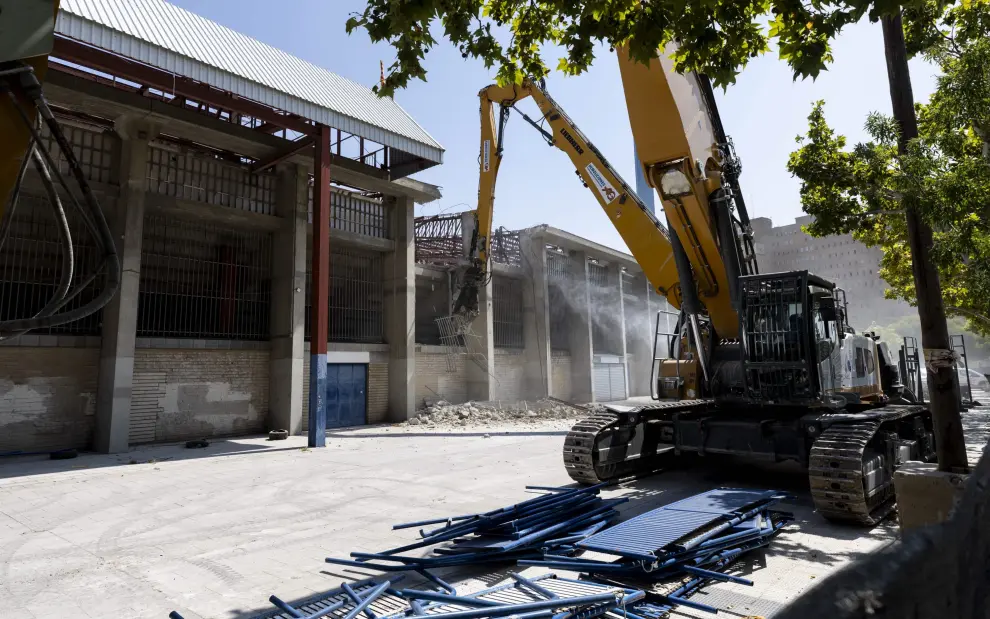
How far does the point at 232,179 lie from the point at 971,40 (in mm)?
16782

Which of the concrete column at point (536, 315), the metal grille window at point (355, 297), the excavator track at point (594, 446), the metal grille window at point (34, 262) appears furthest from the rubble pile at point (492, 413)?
the excavator track at point (594, 446)

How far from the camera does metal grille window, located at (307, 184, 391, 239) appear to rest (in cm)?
1928

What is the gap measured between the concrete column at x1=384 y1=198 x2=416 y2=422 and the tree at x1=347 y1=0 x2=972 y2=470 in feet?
48.3

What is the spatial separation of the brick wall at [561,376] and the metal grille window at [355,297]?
9809 mm

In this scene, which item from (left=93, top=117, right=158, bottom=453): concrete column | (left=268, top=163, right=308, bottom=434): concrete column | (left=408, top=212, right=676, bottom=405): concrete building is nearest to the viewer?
(left=93, top=117, right=158, bottom=453): concrete column

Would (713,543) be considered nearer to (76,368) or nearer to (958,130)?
(958,130)

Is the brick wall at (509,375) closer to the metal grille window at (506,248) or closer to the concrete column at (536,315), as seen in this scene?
the concrete column at (536,315)

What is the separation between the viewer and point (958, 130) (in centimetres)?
730

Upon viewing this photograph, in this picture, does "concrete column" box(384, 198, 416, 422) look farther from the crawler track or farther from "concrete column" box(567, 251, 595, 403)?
the crawler track

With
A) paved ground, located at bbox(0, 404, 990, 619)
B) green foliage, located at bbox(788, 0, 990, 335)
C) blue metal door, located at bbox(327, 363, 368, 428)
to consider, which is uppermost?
green foliage, located at bbox(788, 0, 990, 335)

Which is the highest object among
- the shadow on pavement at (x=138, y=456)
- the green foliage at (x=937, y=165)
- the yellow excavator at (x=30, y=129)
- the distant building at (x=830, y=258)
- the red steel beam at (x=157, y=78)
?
the distant building at (x=830, y=258)

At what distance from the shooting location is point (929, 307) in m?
5.24

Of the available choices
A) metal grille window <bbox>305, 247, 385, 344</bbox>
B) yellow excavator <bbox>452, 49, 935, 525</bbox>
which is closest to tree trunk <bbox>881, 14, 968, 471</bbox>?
yellow excavator <bbox>452, 49, 935, 525</bbox>

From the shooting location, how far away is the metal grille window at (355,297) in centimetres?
1953
